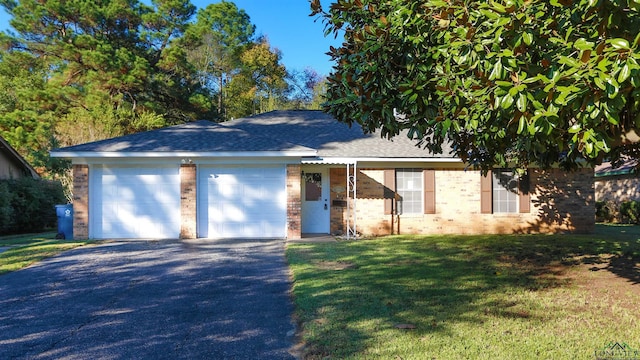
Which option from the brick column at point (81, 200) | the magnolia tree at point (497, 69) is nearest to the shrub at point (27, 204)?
the brick column at point (81, 200)

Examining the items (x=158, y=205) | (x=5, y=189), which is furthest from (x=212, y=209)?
(x=5, y=189)

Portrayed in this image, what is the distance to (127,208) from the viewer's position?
12367 mm

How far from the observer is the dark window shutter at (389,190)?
13570 millimetres

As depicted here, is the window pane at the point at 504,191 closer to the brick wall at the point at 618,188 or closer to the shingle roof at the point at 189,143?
the shingle roof at the point at 189,143

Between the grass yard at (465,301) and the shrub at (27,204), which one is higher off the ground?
the shrub at (27,204)

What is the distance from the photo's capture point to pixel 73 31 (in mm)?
29234

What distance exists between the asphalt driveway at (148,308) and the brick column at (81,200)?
269 cm

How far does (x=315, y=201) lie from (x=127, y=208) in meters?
5.67

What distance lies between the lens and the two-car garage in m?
12.4

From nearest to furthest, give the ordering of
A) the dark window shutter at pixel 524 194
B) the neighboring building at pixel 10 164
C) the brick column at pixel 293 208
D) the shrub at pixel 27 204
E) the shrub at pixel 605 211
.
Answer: the brick column at pixel 293 208
the dark window shutter at pixel 524 194
the shrub at pixel 27 204
the neighboring building at pixel 10 164
the shrub at pixel 605 211

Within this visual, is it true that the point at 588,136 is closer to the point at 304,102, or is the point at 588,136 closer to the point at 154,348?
the point at 154,348

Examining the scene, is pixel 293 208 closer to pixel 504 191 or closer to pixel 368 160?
pixel 368 160

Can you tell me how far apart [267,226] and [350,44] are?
Answer: 7.51 m

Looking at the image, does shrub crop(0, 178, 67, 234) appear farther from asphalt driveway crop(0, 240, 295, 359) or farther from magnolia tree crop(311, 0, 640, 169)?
magnolia tree crop(311, 0, 640, 169)
